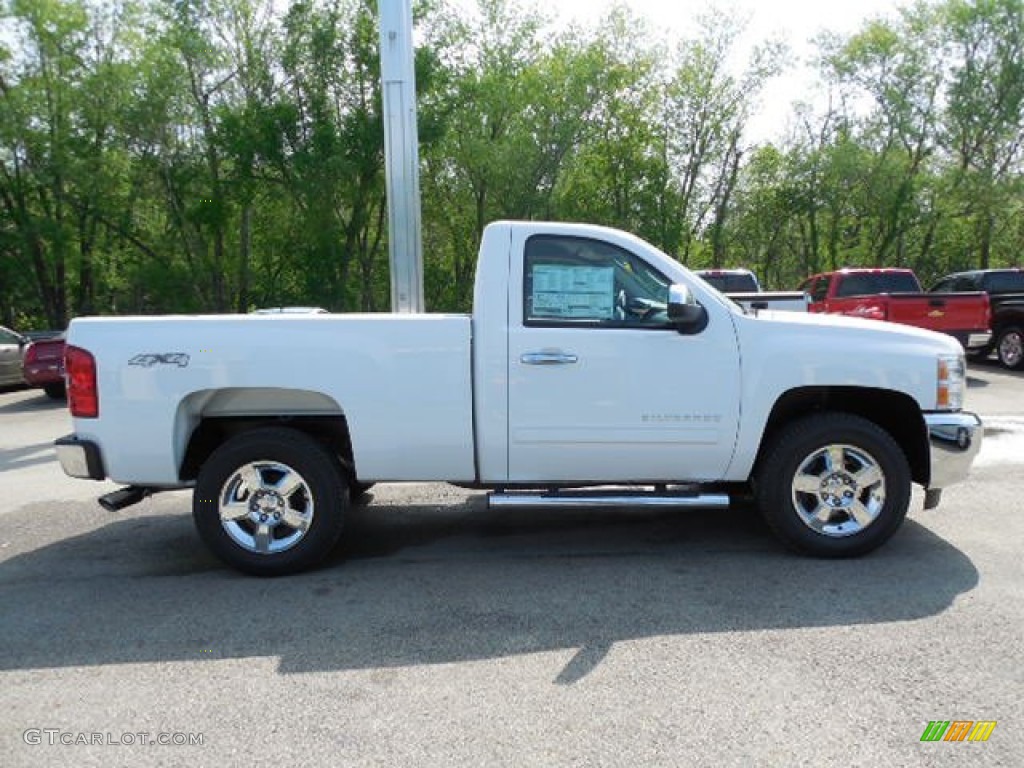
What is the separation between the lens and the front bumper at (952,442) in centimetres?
432

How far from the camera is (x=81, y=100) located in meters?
22.5

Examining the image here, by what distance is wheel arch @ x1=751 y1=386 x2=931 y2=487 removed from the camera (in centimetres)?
450

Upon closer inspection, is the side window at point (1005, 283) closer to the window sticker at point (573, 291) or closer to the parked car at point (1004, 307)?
the parked car at point (1004, 307)

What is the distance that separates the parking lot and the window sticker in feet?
5.01

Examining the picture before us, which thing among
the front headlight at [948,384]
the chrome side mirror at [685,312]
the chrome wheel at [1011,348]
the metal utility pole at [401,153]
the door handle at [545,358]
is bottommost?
the chrome wheel at [1011,348]

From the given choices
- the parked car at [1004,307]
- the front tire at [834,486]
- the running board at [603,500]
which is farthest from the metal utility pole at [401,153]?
the parked car at [1004,307]

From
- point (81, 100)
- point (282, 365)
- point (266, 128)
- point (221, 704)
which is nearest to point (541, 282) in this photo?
point (282, 365)

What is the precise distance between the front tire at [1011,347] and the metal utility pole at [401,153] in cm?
1265

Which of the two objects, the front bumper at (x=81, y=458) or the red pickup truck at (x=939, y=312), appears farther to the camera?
the red pickup truck at (x=939, y=312)

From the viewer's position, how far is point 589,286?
4406mm

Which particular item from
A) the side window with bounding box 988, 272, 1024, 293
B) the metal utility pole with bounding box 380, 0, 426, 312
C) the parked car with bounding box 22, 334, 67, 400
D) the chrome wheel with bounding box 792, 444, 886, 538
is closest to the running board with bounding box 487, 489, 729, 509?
the chrome wheel with bounding box 792, 444, 886, 538

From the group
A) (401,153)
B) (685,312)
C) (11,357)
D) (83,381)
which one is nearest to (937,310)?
(401,153)

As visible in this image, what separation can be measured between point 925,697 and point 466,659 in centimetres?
188

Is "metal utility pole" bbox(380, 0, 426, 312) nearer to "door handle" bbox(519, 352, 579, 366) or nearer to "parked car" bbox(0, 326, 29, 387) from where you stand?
"door handle" bbox(519, 352, 579, 366)
